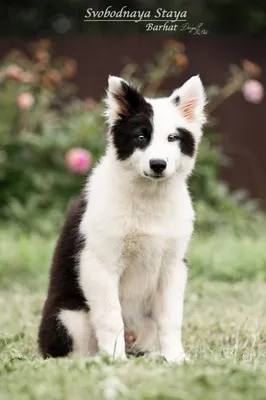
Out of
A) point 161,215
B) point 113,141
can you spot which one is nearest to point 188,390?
point 161,215

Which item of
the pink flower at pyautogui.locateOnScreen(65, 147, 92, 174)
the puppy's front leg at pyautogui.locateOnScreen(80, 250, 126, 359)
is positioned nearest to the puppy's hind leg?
the puppy's front leg at pyautogui.locateOnScreen(80, 250, 126, 359)

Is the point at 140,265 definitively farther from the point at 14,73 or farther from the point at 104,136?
the point at 104,136

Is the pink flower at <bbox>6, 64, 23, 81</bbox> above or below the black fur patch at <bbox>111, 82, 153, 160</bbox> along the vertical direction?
above

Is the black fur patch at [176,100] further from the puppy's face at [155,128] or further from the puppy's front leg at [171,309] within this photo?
the puppy's front leg at [171,309]

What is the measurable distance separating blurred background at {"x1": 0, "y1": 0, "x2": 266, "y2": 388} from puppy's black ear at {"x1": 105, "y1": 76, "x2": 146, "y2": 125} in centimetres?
65

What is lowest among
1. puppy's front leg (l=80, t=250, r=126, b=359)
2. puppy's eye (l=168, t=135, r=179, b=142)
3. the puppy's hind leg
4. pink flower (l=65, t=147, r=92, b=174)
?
the puppy's hind leg

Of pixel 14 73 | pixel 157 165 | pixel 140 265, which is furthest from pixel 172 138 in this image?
pixel 14 73

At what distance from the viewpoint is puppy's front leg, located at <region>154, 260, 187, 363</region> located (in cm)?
418

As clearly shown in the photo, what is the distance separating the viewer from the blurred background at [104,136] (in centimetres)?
721

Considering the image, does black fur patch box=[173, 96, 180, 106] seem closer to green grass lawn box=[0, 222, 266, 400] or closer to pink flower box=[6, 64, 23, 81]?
green grass lawn box=[0, 222, 266, 400]

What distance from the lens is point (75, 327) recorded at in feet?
14.0

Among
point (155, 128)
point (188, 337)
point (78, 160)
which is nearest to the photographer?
point (155, 128)

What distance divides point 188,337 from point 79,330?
0.96m

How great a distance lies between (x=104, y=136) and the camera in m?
9.33
